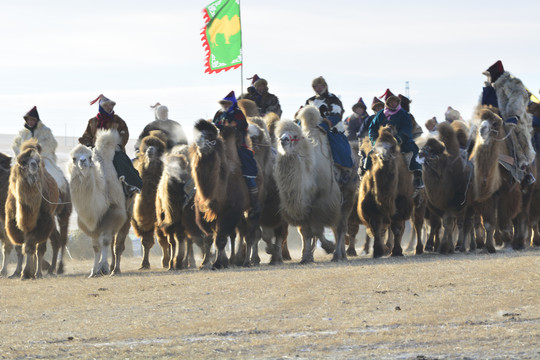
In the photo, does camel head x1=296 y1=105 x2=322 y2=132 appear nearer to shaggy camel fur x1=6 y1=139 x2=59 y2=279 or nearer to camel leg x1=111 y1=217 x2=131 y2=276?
camel leg x1=111 y1=217 x2=131 y2=276

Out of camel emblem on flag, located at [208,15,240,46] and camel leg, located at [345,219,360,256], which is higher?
camel emblem on flag, located at [208,15,240,46]

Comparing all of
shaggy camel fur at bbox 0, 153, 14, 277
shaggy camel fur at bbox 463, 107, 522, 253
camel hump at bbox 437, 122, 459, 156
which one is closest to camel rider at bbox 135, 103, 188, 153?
shaggy camel fur at bbox 0, 153, 14, 277

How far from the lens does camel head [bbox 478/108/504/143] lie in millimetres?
15828

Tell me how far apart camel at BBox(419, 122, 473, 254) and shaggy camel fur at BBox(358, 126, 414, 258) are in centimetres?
76

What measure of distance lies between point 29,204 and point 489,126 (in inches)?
266

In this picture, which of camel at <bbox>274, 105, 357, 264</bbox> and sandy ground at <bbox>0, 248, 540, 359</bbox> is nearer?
sandy ground at <bbox>0, 248, 540, 359</bbox>

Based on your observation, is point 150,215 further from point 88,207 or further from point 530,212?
point 530,212

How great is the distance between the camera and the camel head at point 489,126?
15828mm

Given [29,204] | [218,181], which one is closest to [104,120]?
[29,204]

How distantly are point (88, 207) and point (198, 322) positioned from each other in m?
7.07

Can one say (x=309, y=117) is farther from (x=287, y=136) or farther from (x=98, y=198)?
(x=98, y=198)

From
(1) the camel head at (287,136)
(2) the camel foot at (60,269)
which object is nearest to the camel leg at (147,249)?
(2) the camel foot at (60,269)

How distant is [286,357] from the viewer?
286 inches

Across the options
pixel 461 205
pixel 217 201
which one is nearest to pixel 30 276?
pixel 217 201
